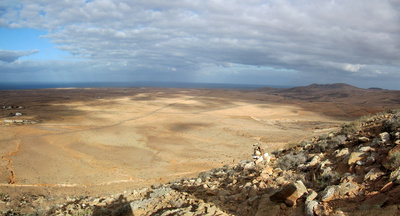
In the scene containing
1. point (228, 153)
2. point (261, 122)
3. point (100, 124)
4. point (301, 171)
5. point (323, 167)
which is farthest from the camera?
point (261, 122)

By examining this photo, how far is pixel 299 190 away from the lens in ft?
15.5

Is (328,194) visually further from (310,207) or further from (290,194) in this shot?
(290,194)

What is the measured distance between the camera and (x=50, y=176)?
12.2m

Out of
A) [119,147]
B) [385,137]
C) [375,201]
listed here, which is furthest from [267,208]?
[119,147]

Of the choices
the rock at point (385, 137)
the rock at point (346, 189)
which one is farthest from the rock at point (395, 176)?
the rock at point (385, 137)

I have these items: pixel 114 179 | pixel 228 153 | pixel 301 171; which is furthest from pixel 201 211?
pixel 228 153

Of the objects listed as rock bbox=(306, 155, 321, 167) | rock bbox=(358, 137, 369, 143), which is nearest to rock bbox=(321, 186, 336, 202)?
rock bbox=(306, 155, 321, 167)

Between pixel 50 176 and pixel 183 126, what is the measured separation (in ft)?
52.9

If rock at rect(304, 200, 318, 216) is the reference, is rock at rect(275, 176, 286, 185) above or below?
below

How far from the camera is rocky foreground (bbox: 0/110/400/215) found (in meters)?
4.12

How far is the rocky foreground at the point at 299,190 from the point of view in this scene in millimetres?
4121

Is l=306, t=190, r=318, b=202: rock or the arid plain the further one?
the arid plain

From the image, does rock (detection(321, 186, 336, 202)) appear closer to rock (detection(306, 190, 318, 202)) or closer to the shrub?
rock (detection(306, 190, 318, 202))

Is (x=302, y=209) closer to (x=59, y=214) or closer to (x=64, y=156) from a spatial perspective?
(x=59, y=214)
